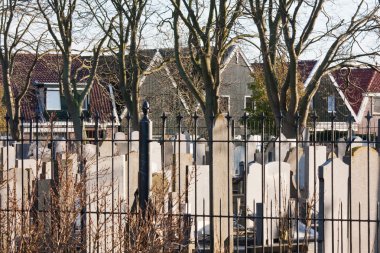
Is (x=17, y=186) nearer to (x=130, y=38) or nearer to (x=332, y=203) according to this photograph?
(x=332, y=203)

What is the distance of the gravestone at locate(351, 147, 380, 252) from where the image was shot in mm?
10477

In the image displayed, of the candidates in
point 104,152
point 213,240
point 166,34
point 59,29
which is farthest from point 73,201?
point 59,29

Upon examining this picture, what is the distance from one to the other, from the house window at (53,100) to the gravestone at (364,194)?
3490cm

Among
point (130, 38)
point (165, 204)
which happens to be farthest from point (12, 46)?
point (165, 204)

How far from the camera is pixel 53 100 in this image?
1813 inches

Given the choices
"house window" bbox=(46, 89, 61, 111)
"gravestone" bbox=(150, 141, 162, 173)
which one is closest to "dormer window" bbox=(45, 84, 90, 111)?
"house window" bbox=(46, 89, 61, 111)

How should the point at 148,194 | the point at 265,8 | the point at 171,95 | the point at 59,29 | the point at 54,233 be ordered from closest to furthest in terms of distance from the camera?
the point at 54,233
the point at 148,194
the point at 265,8
the point at 59,29
the point at 171,95

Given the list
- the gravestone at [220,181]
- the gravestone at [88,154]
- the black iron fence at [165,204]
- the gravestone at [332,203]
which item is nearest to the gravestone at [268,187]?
the black iron fence at [165,204]

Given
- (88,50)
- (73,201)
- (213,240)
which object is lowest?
(213,240)

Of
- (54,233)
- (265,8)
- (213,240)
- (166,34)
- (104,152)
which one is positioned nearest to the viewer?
(54,233)

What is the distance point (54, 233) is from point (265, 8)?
15.1 meters

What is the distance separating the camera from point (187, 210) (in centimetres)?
1116

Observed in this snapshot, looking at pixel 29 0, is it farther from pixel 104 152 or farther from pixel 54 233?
pixel 54 233

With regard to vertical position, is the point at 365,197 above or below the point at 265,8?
below
